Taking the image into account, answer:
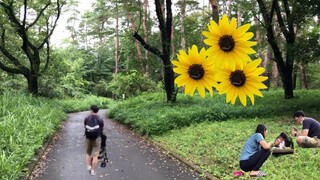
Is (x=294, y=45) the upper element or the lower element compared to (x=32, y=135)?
upper

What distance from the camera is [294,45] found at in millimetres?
11391

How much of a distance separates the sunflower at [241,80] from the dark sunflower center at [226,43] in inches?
1.0

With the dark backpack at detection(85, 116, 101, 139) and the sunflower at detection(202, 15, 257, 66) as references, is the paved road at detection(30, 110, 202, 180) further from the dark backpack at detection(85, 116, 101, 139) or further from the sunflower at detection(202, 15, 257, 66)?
the sunflower at detection(202, 15, 257, 66)

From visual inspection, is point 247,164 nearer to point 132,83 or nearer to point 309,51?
point 309,51

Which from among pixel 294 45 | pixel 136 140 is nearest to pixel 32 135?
pixel 136 140

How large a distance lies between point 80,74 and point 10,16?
1923 cm

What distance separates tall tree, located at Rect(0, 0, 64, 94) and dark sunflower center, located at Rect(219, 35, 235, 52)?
1860 cm

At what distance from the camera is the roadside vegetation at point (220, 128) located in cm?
746

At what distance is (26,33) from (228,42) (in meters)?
20.7

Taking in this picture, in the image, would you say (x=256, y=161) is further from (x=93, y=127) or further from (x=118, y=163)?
(x=118, y=163)

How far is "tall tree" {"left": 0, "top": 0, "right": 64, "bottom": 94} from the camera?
1845 cm

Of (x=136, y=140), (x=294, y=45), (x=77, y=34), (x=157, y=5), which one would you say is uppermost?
(x=77, y=34)

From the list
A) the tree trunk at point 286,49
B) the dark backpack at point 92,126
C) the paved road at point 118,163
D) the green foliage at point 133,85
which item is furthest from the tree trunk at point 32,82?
the dark backpack at point 92,126

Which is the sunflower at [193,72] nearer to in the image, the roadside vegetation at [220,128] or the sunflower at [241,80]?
the sunflower at [241,80]
